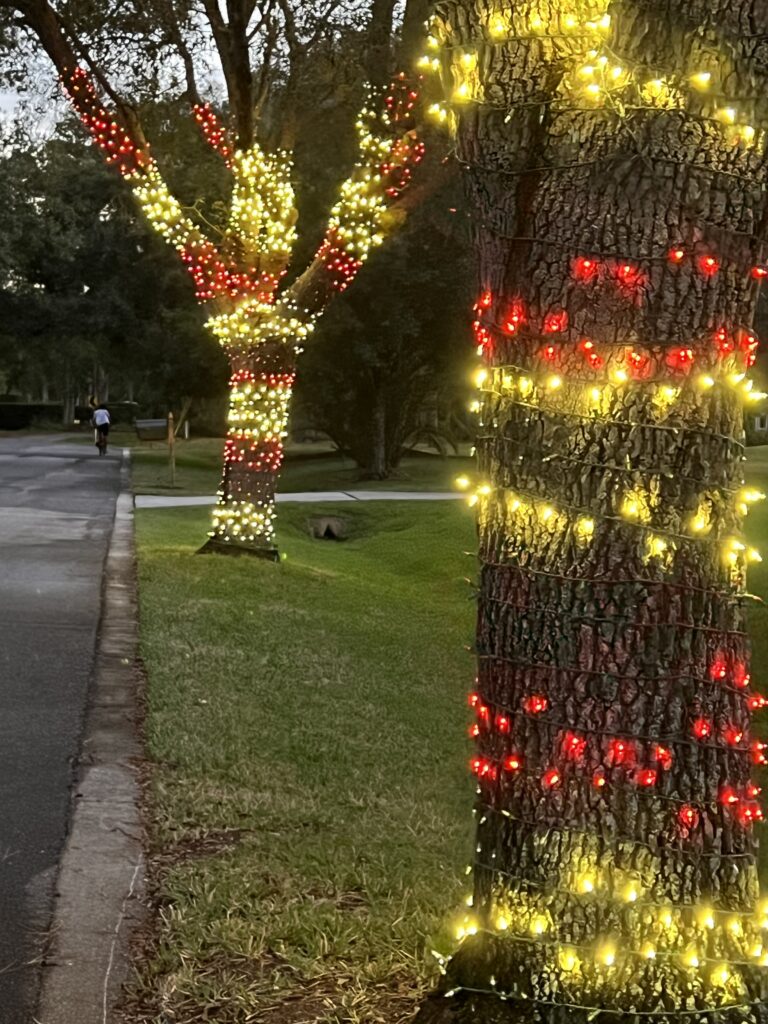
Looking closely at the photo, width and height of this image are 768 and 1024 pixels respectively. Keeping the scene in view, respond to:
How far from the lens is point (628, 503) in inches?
118

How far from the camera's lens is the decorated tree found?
13352 millimetres

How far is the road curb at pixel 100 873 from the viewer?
3.76 metres

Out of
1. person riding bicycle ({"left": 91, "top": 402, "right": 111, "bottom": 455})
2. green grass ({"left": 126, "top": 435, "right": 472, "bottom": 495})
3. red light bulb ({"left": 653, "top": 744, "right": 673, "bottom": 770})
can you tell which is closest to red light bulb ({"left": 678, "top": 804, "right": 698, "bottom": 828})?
red light bulb ({"left": 653, "top": 744, "right": 673, "bottom": 770})

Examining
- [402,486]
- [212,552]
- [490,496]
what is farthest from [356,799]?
[402,486]

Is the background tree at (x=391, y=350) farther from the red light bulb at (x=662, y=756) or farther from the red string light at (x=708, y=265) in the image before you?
the red light bulb at (x=662, y=756)

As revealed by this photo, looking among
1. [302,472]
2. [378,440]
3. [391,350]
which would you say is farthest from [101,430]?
[391,350]

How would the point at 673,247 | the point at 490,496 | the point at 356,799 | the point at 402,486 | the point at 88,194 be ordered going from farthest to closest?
the point at 88,194
the point at 402,486
the point at 356,799
the point at 490,496
the point at 673,247

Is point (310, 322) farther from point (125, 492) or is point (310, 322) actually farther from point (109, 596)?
point (125, 492)

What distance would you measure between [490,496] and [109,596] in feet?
28.6

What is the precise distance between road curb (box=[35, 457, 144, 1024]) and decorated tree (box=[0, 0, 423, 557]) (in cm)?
603

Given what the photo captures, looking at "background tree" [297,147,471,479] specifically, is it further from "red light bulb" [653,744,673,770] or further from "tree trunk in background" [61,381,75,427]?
"tree trunk in background" [61,381,75,427]

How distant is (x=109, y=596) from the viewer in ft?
37.6

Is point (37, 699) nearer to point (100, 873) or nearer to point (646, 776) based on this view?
point (100, 873)

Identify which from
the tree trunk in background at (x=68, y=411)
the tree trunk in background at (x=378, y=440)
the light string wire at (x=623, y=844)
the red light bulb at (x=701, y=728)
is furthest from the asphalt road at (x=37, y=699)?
the tree trunk in background at (x=68, y=411)
